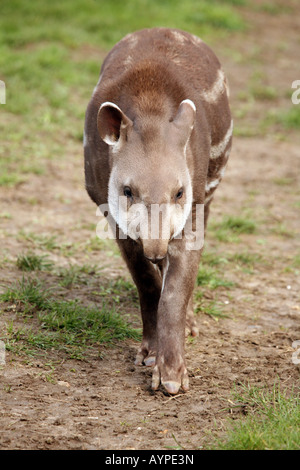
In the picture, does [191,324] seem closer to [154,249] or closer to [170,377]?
[170,377]

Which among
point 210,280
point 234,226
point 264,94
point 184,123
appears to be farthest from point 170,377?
point 264,94

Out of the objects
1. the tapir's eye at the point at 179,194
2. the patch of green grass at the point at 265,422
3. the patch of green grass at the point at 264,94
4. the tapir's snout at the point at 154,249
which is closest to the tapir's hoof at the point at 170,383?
the patch of green grass at the point at 265,422

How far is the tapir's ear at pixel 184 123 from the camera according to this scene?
14.0 feet

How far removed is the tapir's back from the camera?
4473 millimetres

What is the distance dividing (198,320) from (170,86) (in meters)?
1.82

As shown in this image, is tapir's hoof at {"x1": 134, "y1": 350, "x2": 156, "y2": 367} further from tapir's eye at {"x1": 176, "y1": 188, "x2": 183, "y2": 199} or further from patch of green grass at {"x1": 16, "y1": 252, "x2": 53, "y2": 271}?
patch of green grass at {"x1": 16, "y1": 252, "x2": 53, "y2": 271}

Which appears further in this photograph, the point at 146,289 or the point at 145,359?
the point at 146,289

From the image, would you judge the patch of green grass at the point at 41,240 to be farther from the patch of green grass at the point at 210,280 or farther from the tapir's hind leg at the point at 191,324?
the tapir's hind leg at the point at 191,324

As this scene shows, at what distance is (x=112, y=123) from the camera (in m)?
4.29

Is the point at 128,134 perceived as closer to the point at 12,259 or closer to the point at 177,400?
the point at 177,400

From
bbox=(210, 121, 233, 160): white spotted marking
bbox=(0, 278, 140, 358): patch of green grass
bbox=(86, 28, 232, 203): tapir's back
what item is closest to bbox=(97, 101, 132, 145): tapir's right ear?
bbox=(86, 28, 232, 203): tapir's back

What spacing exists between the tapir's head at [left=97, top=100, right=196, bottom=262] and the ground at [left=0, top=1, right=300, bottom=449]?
91cm

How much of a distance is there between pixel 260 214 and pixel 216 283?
1.92m
